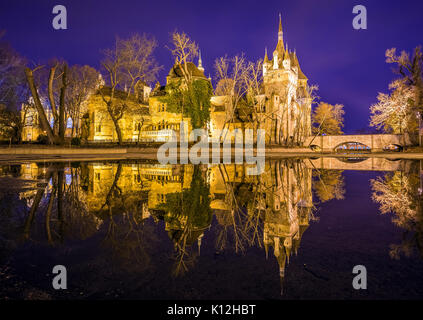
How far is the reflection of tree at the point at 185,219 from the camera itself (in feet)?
8.79

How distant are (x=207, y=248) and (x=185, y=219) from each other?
1164mm

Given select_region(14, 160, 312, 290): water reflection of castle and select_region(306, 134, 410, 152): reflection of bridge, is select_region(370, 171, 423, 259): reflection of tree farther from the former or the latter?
select_region(306, 134, 410, 152): reflection of bridge

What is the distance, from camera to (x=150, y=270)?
232cm

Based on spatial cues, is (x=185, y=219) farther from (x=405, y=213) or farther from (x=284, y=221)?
(x=405, y=213)

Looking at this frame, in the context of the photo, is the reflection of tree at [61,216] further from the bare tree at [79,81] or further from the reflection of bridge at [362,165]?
the bare tree at [79,81]

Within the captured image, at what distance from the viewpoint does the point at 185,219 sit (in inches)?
159

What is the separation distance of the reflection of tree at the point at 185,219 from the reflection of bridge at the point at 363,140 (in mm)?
41712

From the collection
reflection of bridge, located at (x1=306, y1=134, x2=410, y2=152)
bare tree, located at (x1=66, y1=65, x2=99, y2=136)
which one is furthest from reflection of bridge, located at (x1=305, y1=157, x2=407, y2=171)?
bare tree, located at (x1=66, y1=65, x2=99, y2=136)

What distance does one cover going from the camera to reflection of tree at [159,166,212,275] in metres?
2.68

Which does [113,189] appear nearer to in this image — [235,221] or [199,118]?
[235,221]

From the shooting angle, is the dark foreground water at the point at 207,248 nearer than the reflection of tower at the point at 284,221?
Yes

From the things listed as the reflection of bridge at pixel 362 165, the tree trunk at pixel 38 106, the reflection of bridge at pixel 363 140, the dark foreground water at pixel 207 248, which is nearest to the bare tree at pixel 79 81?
the tree trunk at pixel 38 106

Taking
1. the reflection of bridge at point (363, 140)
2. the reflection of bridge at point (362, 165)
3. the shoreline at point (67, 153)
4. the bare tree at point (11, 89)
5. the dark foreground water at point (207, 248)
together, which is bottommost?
the dark foreground water at point (207, 248)
